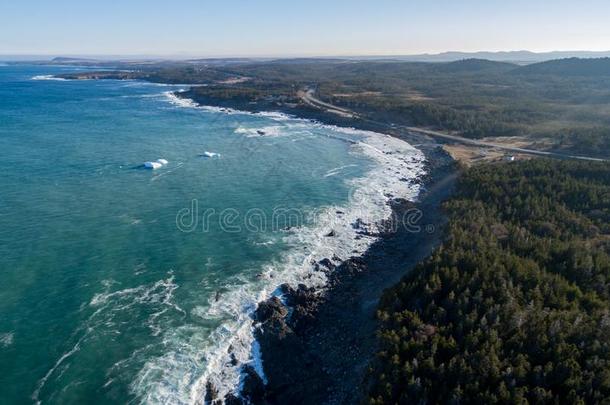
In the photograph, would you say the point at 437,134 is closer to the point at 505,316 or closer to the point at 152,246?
the point at 152,246

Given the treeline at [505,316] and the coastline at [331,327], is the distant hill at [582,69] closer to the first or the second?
the treeline at [505,316]

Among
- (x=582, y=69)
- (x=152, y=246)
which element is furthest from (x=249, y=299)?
(x=582, y=69)

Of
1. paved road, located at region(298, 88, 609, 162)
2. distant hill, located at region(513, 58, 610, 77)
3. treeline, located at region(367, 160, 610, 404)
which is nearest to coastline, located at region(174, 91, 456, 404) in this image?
treeline, located at region(367, 160, 610, 404)

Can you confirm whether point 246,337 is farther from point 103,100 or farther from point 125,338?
point 103,100

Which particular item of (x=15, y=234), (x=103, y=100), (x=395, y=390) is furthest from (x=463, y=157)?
(x=103, y=100)

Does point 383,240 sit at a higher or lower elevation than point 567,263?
lower
